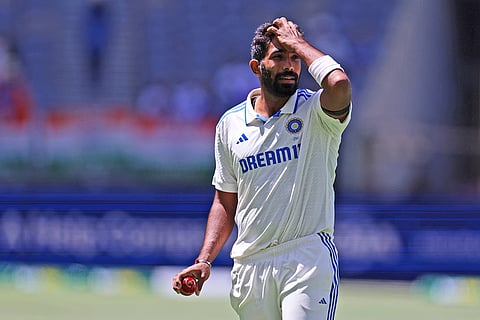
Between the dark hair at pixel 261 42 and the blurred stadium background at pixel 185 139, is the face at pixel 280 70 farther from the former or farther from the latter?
the blurred stadium background at pixel 185 139

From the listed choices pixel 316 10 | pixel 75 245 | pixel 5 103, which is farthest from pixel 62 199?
pixel 316 10

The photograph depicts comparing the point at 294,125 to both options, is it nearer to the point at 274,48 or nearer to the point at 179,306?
the point at 274,48

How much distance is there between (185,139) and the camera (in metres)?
12.0

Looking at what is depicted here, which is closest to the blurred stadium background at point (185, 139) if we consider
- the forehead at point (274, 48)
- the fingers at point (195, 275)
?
the fingers at point (195, 275)

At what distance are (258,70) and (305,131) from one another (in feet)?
1.15

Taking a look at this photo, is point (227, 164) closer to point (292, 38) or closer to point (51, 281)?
point (292, 38)

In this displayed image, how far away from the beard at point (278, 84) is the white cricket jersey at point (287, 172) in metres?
0.06

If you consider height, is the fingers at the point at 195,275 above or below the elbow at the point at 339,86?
below

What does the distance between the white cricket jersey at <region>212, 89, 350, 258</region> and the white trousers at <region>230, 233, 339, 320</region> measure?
5 centimetres

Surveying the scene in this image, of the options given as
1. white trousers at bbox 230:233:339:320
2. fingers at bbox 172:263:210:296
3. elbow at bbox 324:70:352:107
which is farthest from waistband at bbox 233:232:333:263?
elbow at bbox 324:70:352:107

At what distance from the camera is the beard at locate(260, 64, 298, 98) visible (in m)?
4.55

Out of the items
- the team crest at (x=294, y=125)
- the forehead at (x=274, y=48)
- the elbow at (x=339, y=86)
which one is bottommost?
the team crest at (x=294, y=125)

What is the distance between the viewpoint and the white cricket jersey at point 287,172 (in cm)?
453

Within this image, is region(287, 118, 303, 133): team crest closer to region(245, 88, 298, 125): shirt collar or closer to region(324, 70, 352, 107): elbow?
region(245, 88, 298, 125): shirt collar
